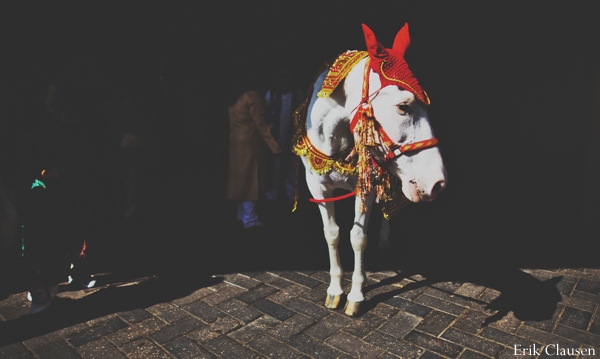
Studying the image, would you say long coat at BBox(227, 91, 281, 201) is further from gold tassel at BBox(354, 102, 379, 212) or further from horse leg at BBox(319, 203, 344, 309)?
gold tassel at BBox(354, 102, 379, 212)

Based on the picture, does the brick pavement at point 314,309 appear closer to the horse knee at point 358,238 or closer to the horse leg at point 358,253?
the horse leg at point 358,253

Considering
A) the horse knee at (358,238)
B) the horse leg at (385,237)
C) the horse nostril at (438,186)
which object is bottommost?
the horse leg at (385,237)

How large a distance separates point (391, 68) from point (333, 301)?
1.95m

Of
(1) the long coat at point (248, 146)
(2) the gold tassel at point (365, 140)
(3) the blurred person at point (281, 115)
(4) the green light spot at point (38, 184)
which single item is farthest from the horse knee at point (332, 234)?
(4) the green light spot at point (38, 184)

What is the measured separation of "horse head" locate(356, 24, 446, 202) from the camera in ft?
8.27

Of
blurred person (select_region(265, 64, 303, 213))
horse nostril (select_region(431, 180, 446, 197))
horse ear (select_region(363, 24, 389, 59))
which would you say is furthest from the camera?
blurred person (select_region(265, 64, 303, 213))

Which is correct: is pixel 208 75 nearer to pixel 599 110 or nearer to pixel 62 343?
pixel 62 343

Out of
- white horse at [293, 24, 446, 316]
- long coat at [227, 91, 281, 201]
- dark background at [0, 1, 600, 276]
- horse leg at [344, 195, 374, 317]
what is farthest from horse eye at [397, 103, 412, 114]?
long coat at [227, 91, 281, 201]

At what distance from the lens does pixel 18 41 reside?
4805 millimetres

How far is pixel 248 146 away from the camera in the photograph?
5.52m

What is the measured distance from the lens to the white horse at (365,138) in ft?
8.37

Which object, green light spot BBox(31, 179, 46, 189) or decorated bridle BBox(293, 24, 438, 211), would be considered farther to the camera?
green light spot BBox(31, 179, 46, 189)

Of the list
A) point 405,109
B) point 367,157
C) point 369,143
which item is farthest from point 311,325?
point 405,109

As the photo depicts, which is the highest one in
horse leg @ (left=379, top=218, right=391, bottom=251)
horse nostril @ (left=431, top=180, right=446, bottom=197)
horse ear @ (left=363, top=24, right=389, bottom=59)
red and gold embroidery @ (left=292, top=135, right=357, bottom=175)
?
horse ear @ (left=363, top=24, right=389, bottom=59)
